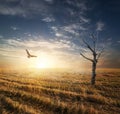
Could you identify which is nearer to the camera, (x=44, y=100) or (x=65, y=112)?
(x=65, y=112)

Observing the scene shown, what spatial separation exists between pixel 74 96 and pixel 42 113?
5640 millimetres

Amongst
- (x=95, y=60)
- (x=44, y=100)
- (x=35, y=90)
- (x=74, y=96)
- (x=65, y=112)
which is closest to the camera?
(x=65, y=112)

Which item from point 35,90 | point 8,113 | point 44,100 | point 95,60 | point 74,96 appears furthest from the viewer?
point 95,60

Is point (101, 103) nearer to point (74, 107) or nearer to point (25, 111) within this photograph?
point (74, 107)

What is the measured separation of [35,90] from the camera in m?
19.7

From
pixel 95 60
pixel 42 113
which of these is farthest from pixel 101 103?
pixel 95 60

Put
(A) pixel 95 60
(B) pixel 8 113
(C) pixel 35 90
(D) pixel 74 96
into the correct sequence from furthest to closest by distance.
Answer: (A) pixel 95 60, (C) pixel 35 90, (D) pixel 74 96, (B) pixel 8 113

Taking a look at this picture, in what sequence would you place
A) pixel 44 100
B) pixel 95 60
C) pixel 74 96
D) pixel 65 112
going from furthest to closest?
pixel 95 60, pixel 74 96, pixel 44 100, pixel 65 112

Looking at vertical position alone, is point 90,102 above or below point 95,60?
below

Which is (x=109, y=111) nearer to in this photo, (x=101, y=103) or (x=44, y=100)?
(x=101, y=103)

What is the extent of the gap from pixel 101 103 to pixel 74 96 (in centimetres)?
274

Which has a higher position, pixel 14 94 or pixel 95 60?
pixel 95 60

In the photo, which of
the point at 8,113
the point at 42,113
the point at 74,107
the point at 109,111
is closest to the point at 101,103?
the point at 109,111

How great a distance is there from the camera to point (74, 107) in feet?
42.1
